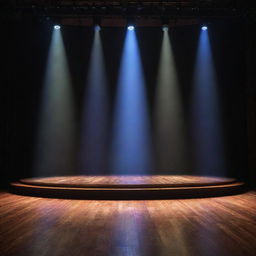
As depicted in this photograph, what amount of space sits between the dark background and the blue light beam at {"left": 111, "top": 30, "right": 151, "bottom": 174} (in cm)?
18

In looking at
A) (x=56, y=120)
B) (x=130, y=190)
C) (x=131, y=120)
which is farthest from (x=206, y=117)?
(x=56, y=120)

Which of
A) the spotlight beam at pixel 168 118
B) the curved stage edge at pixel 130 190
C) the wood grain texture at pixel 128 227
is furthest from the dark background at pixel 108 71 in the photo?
the wood grain texture at pixel 128 227

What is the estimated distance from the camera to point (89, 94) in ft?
24.0

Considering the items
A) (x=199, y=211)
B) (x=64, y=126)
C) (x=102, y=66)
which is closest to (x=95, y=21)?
(x=102, y=66)

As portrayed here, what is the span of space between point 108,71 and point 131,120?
1.42 meters

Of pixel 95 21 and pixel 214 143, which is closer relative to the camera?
pixel 95 21

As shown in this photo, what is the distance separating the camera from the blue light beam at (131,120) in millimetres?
7105

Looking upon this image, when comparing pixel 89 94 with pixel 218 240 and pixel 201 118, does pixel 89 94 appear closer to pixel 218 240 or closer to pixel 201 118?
pixel 201 118

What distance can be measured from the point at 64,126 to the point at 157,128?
7.59 feet

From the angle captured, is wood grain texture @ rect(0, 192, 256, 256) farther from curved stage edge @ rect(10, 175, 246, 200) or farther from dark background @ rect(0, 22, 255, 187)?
dark background @ rect(0, 22, 255, 187)

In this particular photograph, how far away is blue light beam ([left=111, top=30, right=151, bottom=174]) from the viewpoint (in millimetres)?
7105

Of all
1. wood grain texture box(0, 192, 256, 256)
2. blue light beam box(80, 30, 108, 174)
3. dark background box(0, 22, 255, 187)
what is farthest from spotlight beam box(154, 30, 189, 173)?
wood grain texture box(0, 192, 256, 256)

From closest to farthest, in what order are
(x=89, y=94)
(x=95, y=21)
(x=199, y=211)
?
1. (x=199, y=211)
2. (x=95, y=21)
3. (x=89, y=94)

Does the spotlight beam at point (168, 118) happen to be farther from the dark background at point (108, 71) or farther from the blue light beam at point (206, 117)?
the blue light beam at point (206, 117)
